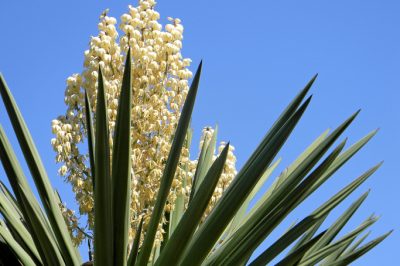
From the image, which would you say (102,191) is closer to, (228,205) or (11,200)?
(228,205)

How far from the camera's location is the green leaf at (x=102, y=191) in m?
2.22

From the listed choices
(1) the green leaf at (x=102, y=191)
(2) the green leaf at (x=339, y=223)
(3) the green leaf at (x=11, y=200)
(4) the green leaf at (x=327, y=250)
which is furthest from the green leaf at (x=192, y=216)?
(2) the green leaf at (x=339, y=223)

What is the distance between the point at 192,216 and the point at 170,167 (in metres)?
0.20

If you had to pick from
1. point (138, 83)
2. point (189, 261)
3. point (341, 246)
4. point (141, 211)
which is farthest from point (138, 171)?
point (341, 246)

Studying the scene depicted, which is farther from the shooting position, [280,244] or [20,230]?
[20,230]

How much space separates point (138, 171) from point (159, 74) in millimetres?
447

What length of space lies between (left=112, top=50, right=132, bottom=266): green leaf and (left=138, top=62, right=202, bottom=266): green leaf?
0.35 ft

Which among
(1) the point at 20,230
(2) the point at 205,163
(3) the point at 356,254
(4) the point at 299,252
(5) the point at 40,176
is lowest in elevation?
(4) the point at 299,252

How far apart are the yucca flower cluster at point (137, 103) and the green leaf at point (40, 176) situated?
21cm

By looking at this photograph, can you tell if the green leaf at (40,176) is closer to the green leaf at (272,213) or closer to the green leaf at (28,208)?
the green leaf at (28,208)

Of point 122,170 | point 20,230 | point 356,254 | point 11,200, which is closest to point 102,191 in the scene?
point 122,170

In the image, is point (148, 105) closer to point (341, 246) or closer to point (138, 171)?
point (138, 171)

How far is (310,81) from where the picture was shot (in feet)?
8.74

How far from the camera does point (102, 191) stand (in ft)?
7.42
